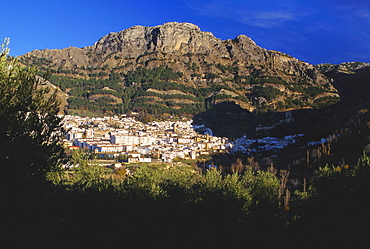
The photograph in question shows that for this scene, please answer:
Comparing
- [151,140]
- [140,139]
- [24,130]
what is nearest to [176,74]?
[151,140]

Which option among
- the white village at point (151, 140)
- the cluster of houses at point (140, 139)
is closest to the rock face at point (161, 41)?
the cluster of houses at point (140, 139)

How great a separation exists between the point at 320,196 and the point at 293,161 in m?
27.7

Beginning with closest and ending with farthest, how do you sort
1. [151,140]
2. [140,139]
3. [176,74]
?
[140,139]
[151,140]
[176,74]

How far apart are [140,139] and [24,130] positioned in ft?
220

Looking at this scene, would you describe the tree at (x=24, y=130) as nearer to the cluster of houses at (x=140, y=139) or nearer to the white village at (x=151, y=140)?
the cluster of houses at (x=140, y=139)

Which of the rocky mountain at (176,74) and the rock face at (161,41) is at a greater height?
the rock face at (161,41)

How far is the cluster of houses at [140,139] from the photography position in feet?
198

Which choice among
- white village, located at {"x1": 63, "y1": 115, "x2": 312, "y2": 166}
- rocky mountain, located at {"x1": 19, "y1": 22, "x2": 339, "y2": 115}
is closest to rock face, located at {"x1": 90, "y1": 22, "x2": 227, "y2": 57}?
rocky mountain, located at {"x1": 19, "y1": 22, "x2": 339, "y2": 115}

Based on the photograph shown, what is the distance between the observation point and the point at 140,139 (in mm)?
74375

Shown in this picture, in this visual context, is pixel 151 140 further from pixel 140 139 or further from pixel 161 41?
pixel 161 41

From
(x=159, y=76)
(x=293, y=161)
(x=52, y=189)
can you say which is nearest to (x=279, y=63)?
(x=159, y=76)

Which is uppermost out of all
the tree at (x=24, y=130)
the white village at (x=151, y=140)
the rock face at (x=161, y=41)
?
the rock face at (x=161, y=41)

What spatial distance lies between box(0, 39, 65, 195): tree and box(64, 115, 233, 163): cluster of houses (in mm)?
43067

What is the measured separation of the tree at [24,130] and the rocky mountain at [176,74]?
9636cm
